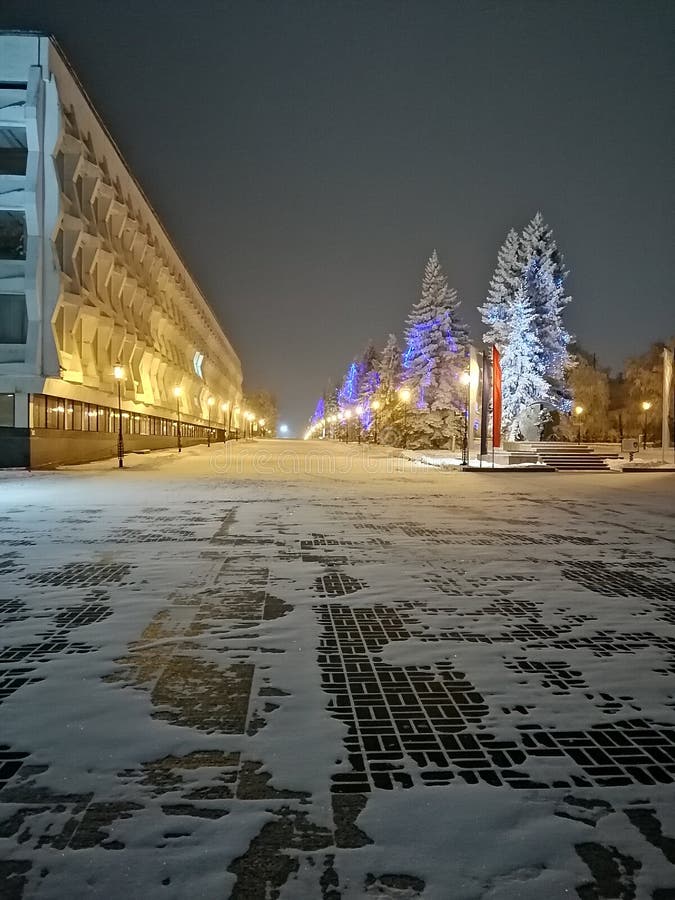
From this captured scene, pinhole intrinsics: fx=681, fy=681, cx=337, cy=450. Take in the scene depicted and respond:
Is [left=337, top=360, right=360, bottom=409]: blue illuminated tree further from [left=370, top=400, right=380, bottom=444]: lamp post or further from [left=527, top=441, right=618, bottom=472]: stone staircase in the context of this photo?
[left=527, top=441, right=618, bottom=472]: stone staircase

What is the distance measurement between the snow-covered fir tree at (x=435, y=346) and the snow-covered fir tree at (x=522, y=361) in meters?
10.7

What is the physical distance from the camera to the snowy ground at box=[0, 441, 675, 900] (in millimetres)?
2639

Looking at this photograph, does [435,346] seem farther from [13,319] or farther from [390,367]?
[13,319]

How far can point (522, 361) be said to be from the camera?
141 feet

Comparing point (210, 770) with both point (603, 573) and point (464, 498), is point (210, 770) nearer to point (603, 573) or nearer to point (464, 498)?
point (603, 573)

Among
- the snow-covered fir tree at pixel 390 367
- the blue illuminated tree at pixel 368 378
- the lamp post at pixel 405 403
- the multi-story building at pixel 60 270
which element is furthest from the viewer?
the blue illuminated tree at pixel 368 378

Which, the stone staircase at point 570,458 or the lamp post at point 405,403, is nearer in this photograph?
the stone staircase at point 570,458

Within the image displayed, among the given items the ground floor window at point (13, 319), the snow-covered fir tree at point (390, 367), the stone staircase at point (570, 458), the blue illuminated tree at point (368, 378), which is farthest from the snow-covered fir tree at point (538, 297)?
the blue illuminated tree at point (368, 378)

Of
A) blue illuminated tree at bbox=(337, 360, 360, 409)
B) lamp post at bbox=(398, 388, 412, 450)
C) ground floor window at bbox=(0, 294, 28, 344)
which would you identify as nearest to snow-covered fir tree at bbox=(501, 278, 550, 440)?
lamp post at bbox=(398, 388, 412, 450)

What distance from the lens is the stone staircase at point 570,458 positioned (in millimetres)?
33125

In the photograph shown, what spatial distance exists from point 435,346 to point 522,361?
484 inches

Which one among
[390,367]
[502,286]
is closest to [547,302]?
[502,286]

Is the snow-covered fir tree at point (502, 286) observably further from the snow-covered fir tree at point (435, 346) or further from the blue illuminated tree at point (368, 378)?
the blue illuminated tree at point (368, 378)

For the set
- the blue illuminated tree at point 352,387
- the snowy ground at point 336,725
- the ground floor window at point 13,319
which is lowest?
the snowy ground at point 336,725
